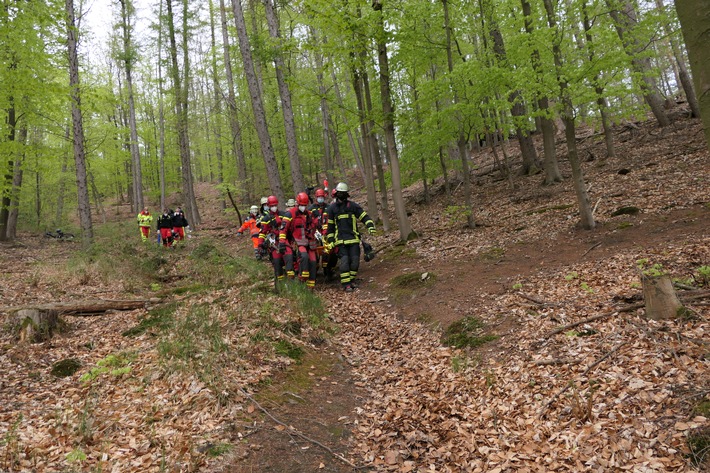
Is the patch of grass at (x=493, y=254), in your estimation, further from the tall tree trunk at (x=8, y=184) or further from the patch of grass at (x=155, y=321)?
the tall tree trunk at (x=8, y=184)

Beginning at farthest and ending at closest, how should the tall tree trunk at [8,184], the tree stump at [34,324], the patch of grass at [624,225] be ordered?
1. the tall tree trunk at [8,184]
2. the patch of grass at [624,225]
3. the tree stump at [34,324]

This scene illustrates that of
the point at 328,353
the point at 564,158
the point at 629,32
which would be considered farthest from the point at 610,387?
the point at 564,158

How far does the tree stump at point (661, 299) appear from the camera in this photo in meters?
4.38

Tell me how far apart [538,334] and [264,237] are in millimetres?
7177

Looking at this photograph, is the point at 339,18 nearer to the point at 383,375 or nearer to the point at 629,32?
the point at 629,32

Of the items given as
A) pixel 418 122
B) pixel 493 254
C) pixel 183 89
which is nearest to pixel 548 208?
pixel 493 254

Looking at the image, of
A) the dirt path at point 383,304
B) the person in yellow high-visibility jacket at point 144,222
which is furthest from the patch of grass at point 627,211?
the person in yellow high-visibility jacket at point 144,222

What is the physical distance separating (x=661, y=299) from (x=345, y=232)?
653cm

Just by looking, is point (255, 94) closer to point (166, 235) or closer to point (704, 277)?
point (166, 235)

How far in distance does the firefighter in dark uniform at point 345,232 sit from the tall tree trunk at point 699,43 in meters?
7.26

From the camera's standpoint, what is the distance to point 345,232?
986 centimetres

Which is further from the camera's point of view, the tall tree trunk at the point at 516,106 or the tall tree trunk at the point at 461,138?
the tall tree trunk at the point at 516,106

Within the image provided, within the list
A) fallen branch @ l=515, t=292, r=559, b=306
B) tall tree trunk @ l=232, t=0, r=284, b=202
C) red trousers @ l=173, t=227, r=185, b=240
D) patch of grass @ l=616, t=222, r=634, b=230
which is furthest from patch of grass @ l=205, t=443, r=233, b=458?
red trousers @ l=173, t=227, r=185, b=240

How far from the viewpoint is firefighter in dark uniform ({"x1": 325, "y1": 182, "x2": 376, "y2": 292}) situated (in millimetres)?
9742
